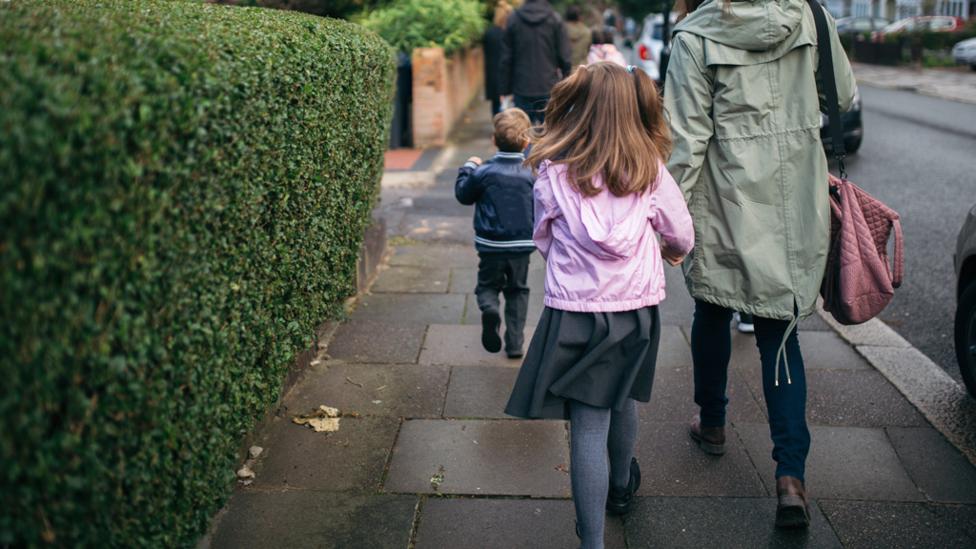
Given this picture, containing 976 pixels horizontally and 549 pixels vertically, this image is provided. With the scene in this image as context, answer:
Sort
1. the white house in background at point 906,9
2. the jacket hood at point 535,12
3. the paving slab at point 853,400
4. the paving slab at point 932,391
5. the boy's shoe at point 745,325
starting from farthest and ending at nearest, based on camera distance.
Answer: the white house in background at point 906,9 < the jacket hood at point 535,12 < the boy's shoe at point 745,325 < the paving slab at point 853,400 < the paving slab at point 932,391

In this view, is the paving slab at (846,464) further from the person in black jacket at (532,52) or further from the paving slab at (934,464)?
the person in black jacket at (532,52)

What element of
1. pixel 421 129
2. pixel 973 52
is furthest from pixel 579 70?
pixel 973 52

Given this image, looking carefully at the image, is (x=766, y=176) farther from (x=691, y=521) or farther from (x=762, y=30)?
(x=691, y=521)

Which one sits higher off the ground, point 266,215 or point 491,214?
point 266,215

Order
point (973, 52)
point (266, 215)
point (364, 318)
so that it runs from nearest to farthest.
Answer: point (266, 215)
point (364, 318)
point (973, 52)

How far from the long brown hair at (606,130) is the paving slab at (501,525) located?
4.02 ft

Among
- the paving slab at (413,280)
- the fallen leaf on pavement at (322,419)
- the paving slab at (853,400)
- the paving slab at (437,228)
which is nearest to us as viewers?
the fallen leaf on pavement at (322,419)

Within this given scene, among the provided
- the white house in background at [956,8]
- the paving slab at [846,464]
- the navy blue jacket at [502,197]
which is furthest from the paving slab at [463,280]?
the white house in background at [956,8]

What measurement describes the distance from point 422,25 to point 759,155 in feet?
33.4

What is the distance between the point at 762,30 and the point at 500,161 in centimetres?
173

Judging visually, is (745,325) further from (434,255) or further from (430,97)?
(430,97)

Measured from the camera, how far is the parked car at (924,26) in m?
36.8

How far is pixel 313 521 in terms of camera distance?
11.5 ft

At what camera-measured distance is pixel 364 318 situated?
5859mm
